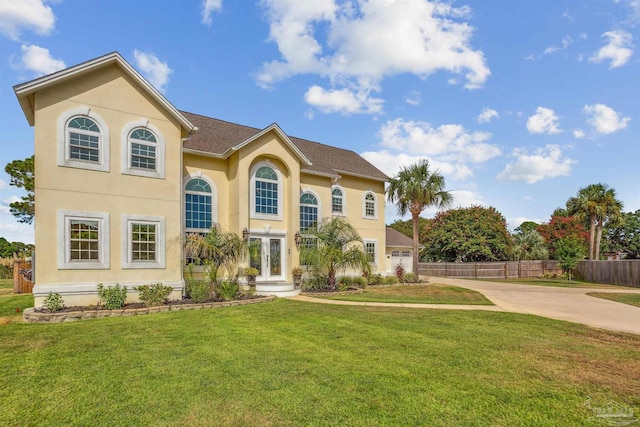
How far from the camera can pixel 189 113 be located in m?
20.2

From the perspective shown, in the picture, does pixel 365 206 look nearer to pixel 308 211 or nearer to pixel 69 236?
pixel 308 211

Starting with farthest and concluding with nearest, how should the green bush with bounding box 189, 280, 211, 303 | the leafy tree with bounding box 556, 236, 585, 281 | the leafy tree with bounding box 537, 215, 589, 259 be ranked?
the leafy tree with bounding box 537, 215, 589, 259, the leafy tree with bounding box 556, 236, 585, 281, the green bush with bounding box 189, 280, 211, 303

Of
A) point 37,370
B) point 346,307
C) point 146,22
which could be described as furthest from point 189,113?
point 37,370

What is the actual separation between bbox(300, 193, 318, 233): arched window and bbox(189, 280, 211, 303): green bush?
748cm

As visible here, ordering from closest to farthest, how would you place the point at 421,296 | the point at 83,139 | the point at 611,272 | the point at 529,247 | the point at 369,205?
→ the point at 83,139 → the point at 421,296 → the point at 369,205 → the point at 611,272 → the point at 529,247

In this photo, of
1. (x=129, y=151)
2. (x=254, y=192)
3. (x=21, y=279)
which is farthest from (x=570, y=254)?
(x=21, y=279)

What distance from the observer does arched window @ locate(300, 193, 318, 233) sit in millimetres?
20516

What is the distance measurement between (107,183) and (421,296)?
14520 millimetres

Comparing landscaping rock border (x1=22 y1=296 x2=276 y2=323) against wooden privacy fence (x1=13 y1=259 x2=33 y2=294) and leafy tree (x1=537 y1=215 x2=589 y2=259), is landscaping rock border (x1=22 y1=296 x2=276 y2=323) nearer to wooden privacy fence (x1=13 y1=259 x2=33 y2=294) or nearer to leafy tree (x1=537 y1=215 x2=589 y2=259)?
wooden privacy fence (x1=13 y1=259 x2=33 y2=294)

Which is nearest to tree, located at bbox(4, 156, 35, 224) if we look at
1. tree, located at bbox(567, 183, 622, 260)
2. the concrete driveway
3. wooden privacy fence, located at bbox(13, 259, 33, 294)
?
wooden privacy fence, located at bbox(13, 259, 33, 294)

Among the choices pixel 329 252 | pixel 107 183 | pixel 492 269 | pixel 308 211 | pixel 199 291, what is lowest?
pixel 492 269

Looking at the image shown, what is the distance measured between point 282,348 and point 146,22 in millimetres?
13599

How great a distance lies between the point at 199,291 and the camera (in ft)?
43.3

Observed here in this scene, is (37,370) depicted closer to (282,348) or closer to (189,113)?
(282,348)
